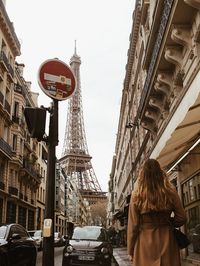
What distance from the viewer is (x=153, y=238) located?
3979 millimetres

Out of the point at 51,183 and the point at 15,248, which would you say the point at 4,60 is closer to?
the point at 15,248

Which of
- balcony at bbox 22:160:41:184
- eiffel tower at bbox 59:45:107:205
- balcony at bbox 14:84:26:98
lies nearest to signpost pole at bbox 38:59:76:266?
balcony at bbox 14:84:26:98

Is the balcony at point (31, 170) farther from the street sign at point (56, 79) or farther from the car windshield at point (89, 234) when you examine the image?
the street sign at point (56, 79)

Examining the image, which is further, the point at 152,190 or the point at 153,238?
the point at 152,190

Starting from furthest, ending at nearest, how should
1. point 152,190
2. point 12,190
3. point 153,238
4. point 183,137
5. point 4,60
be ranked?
point 12,190, point 4,60, point 183,137, point 152,190, point 153,238

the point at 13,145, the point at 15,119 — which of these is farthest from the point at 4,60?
the point at 13,145

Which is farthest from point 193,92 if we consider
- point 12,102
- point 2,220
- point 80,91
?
point 80,91

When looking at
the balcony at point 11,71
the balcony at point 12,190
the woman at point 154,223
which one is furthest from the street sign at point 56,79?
the balcony at point 12,190

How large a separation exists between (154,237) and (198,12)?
960 centimetres

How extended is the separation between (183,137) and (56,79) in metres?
3.51

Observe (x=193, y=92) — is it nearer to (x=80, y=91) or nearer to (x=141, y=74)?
(x=141, y=74)

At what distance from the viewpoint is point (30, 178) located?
49.4 meters

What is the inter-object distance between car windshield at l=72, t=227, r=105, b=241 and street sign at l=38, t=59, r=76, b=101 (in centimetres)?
905

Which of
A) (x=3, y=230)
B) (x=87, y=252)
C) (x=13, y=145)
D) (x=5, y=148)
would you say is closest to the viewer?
(x=3, y=230)
